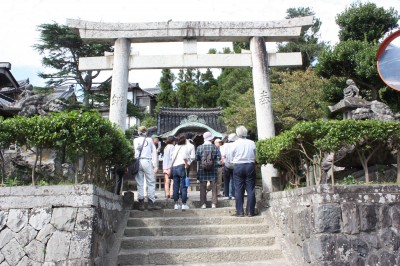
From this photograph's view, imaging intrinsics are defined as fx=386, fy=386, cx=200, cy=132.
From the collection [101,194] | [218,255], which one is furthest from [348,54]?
[101,194]

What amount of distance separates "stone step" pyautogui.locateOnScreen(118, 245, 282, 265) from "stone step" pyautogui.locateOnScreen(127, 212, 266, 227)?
2.78 ft

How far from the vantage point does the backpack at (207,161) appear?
8.09 meters

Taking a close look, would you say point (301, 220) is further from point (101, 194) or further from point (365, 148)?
point (101, 194)

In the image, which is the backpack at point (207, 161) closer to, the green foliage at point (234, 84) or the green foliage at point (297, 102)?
the green foliage at point (297, 102)

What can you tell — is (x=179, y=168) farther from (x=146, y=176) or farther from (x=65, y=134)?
(x=65, y=134)

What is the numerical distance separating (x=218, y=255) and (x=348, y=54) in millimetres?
8809

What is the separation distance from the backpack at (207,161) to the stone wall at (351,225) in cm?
260

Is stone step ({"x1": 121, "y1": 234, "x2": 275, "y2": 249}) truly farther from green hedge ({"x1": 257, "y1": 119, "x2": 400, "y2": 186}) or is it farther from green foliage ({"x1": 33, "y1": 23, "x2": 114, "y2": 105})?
green foliage ({"x1": 33, "y1": 23, "x2": 114, "y2": 105})

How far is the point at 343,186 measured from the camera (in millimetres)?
5680

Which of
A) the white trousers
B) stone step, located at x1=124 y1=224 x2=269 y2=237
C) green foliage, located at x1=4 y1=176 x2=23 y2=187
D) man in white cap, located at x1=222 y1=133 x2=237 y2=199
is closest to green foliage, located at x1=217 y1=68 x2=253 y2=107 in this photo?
man in white cap, located at x1=222 y1=133 x2=237 y2=199

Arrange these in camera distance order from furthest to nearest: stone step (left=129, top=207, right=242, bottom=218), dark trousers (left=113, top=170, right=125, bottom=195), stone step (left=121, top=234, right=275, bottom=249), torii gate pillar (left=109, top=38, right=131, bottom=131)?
1. torii gate pillar (left=109, top=38, right=131, bottom=131)
2. dark trousers (left=113, top=170, right=125, bottom=195)
3. stone step (left=129, top=207, right=242, bottom=218)
4. stone step (left=121, top=234, right=275, bottom=249)

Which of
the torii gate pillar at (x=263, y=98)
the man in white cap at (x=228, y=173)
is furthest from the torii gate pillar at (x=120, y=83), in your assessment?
the torii gate pillar at (x=263, y=98)

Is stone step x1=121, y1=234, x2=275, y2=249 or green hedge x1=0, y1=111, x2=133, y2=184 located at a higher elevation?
green hedge x1=0, y1=111, x2=133, y2=184

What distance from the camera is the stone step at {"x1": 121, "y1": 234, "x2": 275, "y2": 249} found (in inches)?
260
